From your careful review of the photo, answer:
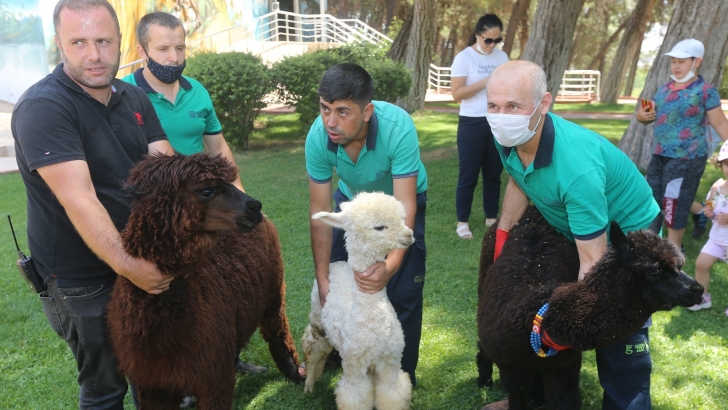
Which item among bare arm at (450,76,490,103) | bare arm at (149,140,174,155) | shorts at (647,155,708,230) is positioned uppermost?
bare arm at (149,140,174,155)

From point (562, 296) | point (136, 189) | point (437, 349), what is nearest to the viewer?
point (136, 189)

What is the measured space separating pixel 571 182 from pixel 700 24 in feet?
22.3

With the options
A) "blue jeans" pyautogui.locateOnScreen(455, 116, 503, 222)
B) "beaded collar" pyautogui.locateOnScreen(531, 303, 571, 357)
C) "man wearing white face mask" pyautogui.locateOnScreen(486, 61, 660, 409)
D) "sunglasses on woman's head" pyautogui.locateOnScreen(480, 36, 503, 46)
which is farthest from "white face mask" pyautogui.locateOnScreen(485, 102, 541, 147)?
"sunglasses on woman's head" pyautogui.locateOnScreen(480, 36, 503, 46)

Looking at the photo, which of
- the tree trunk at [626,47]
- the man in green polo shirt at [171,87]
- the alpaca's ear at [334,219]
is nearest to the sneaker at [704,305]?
the alpaca's ear at [334,219]

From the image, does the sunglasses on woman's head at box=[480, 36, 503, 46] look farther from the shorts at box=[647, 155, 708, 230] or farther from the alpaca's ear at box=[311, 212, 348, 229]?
the alpaca's ear at box=[311, 212, 348, 229]

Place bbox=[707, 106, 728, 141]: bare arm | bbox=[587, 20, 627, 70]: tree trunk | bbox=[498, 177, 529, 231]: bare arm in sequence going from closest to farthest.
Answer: bbox=[498, 177, 529, 231]: bare arm < bbox=[707, 106, 728, 141]: bare arm < bbox=[587, 20, 627, 70]: tree trunk

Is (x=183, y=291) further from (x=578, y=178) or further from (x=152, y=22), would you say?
(x=152, y=22)

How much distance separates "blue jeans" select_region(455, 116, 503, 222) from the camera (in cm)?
745

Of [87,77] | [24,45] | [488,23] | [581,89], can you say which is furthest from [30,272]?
[581,89]

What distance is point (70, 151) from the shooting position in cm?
249

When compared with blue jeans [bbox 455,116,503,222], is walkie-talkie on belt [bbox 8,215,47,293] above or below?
above

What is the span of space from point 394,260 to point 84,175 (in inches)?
72.5

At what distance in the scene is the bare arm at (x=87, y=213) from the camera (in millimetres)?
2455

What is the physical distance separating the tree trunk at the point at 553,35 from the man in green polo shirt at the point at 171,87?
7845 millimetres
